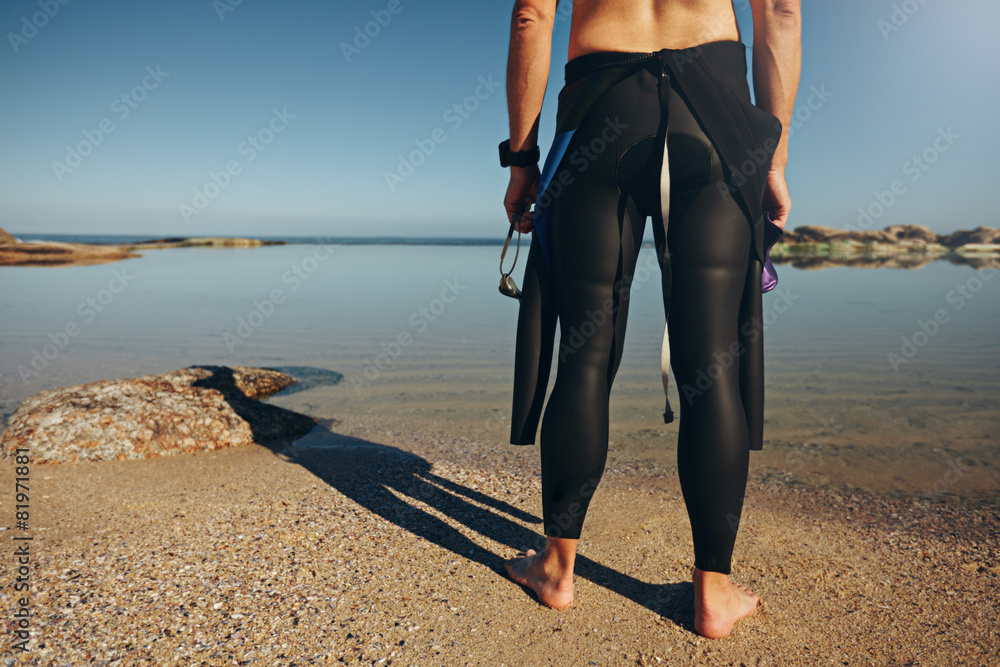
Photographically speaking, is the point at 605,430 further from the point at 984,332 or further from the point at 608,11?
the point at 984,332

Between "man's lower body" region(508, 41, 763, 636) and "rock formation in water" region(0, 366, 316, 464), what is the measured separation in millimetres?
2621

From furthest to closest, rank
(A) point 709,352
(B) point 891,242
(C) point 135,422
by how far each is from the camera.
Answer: (B) point 891,242 < (C) point 135,422 < (A) point 709,352

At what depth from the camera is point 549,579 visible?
6.57ft

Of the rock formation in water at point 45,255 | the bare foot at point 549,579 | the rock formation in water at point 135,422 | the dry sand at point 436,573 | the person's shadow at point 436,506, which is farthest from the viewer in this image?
the rock formation in water at point 45,255

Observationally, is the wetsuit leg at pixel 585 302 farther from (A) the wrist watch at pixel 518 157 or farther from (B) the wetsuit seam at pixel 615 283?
(A) the wrist watch at pixel 518 157

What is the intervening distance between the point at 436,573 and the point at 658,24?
7.21 ft

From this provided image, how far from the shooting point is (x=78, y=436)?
317 centimetres

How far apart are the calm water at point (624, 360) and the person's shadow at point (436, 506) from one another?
0.98 metres

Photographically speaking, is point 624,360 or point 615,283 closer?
point 615,283

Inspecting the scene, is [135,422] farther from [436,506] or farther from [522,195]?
[522,195]

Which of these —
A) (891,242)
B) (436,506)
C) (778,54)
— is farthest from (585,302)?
(891,242)

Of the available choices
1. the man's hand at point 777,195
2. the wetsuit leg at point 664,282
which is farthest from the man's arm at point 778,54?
the wetsuit leg at point 664,282

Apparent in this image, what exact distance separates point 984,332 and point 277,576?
9.77 meters

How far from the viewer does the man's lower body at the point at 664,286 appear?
1.75 metres
